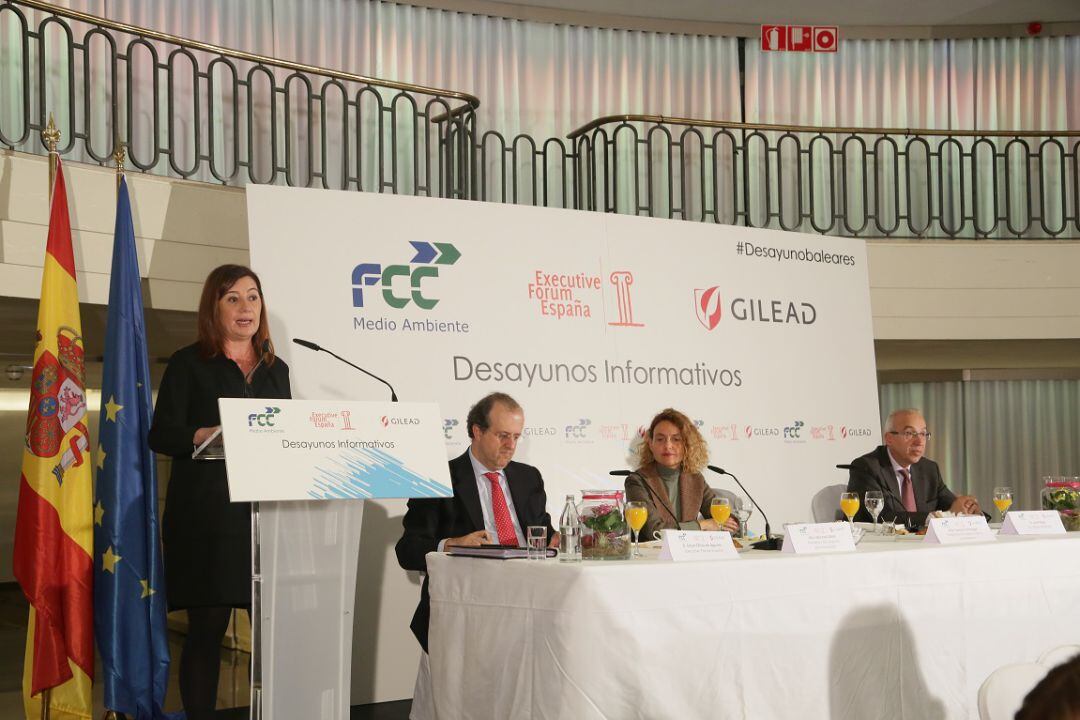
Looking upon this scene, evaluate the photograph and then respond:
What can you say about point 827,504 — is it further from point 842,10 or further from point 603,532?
point 842,10

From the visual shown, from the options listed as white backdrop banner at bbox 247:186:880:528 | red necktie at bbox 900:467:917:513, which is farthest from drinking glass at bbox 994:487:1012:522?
white backdrop banner at bbox 247:186:880:528

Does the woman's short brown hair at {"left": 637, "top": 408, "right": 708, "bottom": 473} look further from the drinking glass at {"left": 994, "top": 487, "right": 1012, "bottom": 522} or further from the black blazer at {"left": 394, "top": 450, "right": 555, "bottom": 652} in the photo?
the drinking glass at {"left": 994, "top": 487, "right": 1012, "bottom": 522}

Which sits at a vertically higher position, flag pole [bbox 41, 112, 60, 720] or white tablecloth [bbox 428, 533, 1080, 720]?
flag pole [bbox 41, 112, 60, 720]

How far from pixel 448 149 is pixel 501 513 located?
3230mm

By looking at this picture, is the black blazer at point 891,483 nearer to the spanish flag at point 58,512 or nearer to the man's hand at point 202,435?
the man's hand at point 202,435

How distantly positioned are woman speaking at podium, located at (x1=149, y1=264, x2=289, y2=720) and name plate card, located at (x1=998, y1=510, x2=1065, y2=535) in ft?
8.16

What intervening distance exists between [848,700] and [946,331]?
5242 mm

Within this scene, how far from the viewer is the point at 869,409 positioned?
658cm

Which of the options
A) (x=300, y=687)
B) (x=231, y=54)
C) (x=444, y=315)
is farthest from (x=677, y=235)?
(x=300, y=687)

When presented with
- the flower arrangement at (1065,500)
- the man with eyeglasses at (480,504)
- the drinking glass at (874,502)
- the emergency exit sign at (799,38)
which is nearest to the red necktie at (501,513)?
the man with eyeglasses at (480,504)

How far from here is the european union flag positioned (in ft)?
13.4

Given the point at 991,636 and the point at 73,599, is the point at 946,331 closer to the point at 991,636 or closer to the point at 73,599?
the point at 991,636

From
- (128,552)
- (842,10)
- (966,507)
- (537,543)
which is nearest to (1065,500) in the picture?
(966,507)

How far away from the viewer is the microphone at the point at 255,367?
3.77 meters
